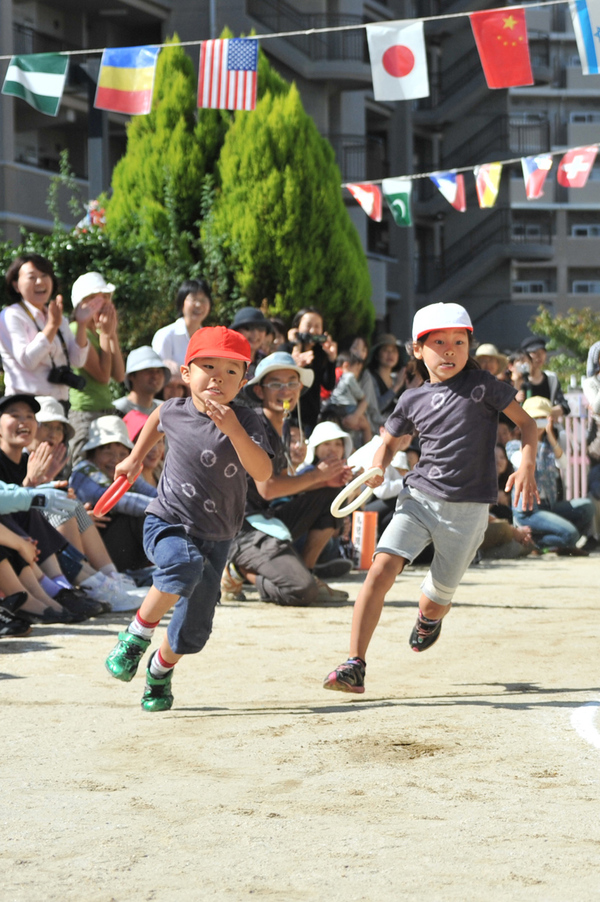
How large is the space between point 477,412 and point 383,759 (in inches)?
74.6

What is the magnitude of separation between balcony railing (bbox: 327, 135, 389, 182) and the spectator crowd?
19.1 meters

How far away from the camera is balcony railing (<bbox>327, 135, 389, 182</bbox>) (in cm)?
2933

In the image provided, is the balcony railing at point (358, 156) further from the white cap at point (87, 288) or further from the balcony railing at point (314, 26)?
the white cap at point (87, 288)

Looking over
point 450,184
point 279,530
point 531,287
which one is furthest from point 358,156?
point 279,530

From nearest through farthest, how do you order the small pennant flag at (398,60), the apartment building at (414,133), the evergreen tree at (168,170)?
the small pennant flag at (398,60), the evergreen tree at (168,170), the apartment building at (414,133)

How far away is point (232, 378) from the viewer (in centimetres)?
498

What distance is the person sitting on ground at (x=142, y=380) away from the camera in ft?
30.2

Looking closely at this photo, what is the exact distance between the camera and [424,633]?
5758 mm

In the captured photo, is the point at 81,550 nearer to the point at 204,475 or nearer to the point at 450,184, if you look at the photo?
the point at 204,475

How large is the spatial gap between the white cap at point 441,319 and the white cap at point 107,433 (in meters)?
3.25

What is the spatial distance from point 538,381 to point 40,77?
6.00 meters

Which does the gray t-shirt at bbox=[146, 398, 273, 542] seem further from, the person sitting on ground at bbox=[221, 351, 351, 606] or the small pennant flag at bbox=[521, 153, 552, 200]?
the small pennant flag at bbox=[521, 153, 552, 200]

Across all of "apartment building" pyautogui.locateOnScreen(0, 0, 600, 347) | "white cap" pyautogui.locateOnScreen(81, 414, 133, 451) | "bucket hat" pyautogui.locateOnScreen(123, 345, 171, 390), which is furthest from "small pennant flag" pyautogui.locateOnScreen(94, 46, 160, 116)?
"apartment building" pyautogui.locateOnScreen(0, 0, 600, 347)

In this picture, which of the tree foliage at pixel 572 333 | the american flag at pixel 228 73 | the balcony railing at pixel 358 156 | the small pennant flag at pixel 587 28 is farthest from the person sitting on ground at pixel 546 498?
the balcony railing at pixel 358 156
